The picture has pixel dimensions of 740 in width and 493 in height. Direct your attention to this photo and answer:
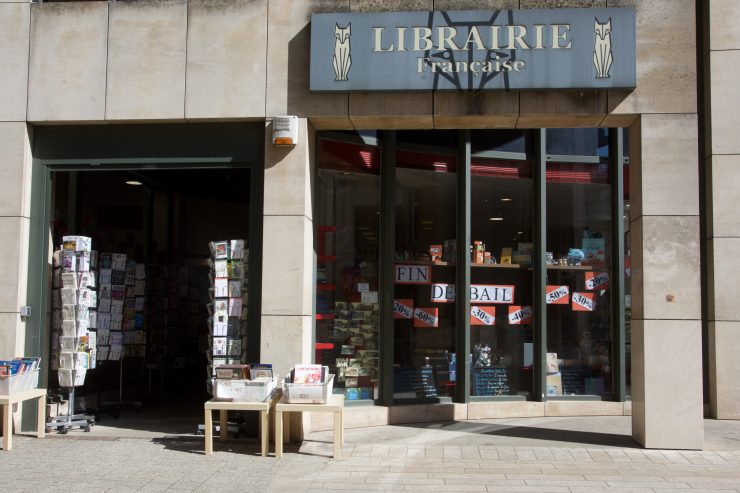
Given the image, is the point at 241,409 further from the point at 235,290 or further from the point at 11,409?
the point at 11,409

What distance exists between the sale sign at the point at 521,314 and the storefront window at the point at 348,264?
2054mm

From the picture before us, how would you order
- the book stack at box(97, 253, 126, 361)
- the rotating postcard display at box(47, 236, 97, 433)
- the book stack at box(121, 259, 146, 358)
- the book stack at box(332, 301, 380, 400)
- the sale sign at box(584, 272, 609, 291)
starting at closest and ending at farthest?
1. the rotating postcard display at box(47, 236, 97, 433)
2. the book stack at box(332, 301, 380, 400)
3. the book stack at box(97, 253, 126, 361)
4. the book stack at box(121, 259, 146, 358)
5. the sale sign at box(584, 272, 609, 291)

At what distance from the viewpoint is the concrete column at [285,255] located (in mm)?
8266

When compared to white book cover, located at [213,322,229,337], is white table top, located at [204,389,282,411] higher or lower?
lower

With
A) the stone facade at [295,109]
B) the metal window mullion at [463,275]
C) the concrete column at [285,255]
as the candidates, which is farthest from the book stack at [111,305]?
the metal window mullion at [463,275]

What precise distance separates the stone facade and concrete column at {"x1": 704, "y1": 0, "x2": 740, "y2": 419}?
2.53m

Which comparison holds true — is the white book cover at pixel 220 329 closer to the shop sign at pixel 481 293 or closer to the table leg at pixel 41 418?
the table leg at pixel 41 418

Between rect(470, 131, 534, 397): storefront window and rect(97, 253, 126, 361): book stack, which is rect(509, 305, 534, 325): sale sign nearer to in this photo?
rect(470, 131, 534, 397): storefront window

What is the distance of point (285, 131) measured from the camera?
8.31 m

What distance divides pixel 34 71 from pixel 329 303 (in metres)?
4.63

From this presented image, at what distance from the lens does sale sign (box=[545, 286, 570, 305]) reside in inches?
414

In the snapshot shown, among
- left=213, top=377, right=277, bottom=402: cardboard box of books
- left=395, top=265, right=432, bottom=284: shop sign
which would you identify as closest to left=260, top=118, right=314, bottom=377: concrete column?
left=213, top=377, right=277, bottom=402: cardboard box of books

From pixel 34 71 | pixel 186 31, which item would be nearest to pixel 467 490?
pixel 186 31

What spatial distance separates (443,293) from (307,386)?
3.27 meters
